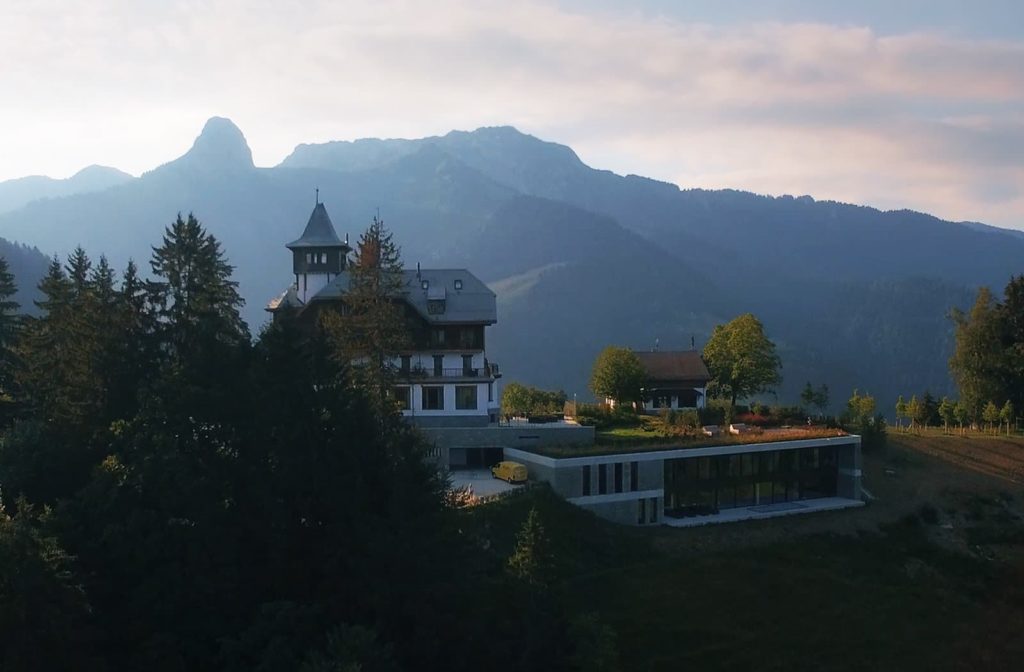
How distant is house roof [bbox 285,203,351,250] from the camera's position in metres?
60.6

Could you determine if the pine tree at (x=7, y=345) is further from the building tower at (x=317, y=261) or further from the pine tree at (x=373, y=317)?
the building tower at (x=317, y=261)

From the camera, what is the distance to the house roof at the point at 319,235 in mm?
60594

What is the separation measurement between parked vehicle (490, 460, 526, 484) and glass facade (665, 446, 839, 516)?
9182mm

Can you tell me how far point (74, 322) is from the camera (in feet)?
124

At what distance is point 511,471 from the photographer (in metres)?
46.8

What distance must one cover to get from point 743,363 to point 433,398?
2805 centimetres

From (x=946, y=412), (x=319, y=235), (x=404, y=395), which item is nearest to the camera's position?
(x=404, y=395)

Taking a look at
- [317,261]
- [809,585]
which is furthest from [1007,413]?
[317,261]

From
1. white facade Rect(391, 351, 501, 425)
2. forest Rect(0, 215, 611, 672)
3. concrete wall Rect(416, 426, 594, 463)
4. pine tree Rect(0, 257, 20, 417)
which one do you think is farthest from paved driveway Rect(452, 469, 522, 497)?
pine tree Rect(0, 257, 20, 417)

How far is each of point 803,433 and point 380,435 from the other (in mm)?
37273

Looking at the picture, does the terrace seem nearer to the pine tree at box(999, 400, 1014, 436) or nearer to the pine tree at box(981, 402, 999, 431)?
the pine tree at box(981, 402, 999, 431)

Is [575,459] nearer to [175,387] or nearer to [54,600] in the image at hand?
[175,387]

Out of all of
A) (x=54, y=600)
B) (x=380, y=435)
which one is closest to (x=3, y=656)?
(x=54, y=600)

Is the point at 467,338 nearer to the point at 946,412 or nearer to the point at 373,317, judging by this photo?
the point at 373,317
